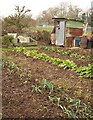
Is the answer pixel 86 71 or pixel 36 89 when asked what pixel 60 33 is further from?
pixel 36 89

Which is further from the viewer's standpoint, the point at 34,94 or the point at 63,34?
the point at 63,34

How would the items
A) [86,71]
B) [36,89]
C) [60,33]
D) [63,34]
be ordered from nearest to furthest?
1. [36,89]
2. [86,71]
3. [63,34]
4. [60,33]

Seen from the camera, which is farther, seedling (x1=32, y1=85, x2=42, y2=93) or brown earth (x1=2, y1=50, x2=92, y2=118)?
seedling (x1=32, y1=85, x2=42, y2=93)

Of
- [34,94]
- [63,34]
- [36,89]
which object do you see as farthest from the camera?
[63,34]

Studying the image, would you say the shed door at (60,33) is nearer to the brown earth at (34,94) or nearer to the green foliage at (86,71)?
the brown earth at (34,94)

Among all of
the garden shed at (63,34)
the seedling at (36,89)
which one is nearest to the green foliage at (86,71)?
the seedling at (36,89)

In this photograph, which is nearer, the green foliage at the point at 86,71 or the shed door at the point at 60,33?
the green foliage at the point at 86,71

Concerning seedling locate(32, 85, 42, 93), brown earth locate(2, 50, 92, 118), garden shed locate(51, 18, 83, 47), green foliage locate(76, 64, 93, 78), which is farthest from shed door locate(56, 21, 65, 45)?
seedling locate(32, 85, 42, 93)

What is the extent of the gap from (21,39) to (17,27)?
2.56 m

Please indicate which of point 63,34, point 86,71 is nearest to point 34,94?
point 86,71

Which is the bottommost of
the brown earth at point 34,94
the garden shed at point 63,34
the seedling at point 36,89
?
the brown earth at point 34,94

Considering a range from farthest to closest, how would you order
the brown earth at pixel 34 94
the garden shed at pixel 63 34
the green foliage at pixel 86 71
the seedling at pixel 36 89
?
the garden shed at pixel 63 34
the green foliage at pixel 86 71
the seedling at pixel 36 89
the brown earth at pixel 34 94

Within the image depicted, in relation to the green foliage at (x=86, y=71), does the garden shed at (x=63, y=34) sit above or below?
above

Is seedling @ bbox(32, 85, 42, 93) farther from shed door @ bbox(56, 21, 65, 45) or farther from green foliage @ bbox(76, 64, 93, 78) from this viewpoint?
shed door @ bbox(56, 21, 65, 45)
